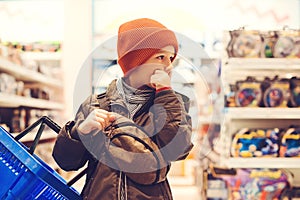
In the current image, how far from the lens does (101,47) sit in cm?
90

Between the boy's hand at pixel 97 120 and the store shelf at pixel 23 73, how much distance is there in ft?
5.75

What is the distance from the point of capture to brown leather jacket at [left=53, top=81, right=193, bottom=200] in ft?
2.49

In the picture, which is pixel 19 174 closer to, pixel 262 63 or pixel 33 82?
pixel 262 63

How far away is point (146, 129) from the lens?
77 cm

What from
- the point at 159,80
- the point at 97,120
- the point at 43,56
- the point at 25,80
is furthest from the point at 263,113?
the point at 43,56

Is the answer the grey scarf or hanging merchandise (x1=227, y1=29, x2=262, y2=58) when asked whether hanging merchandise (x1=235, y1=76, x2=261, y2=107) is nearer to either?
hanging merchandise (x1=227, y1=29, x2=262, y2=58)

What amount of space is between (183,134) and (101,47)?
11.3 inches

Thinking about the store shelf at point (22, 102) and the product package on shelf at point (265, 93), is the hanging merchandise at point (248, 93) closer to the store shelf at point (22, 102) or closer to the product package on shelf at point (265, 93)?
the product package on shelf at point (265, 93)

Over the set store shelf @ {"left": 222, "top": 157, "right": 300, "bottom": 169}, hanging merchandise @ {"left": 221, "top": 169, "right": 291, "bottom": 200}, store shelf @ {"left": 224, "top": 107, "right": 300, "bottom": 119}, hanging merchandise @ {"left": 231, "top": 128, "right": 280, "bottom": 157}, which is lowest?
hanging merchandise @ {"left": 221, "top": 169, "right": 291, "bottom": 200}

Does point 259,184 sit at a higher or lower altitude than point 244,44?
lower

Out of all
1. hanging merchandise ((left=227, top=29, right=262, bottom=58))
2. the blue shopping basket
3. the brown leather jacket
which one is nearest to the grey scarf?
the brown leather jacket

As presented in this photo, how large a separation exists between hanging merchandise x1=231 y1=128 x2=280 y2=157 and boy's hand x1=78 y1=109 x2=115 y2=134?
1565mm

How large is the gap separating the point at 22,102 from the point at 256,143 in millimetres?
1564

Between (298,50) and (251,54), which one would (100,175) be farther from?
(298,50)
